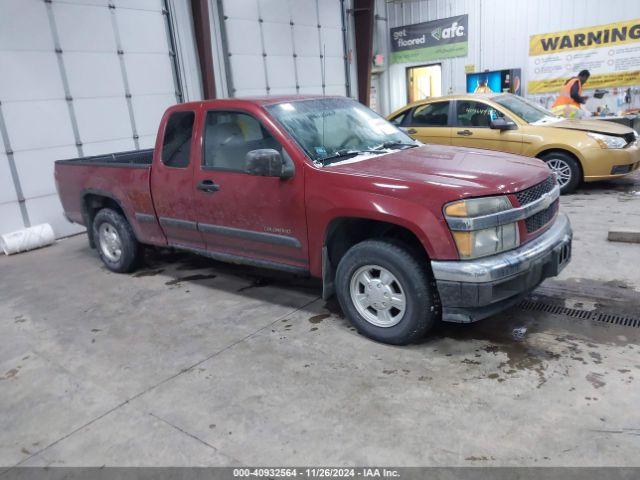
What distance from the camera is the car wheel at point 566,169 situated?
7.45 metres

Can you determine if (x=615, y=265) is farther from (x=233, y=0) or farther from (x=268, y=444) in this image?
(x=233, y=0)

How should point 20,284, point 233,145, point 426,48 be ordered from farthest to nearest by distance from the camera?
point 426,48, point 20,284, point 233,145

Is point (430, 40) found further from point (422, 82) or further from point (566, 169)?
point (566, 169)

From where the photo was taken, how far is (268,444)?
260 cm

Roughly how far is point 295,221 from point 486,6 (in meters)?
12.3

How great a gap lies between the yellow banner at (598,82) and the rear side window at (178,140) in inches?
438

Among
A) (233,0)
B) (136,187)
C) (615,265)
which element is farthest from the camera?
(233,0)

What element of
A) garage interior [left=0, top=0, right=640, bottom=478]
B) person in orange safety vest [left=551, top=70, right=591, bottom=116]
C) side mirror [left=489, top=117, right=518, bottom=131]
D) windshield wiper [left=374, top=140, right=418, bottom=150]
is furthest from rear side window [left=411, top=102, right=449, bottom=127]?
windshield wiper [left=374, top=140, right=418, bottom=150]

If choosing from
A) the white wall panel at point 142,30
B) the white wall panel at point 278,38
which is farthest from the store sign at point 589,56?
the white wall panel at point 142,30

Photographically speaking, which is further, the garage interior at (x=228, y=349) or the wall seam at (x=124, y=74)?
the wall seam at (x=124, y=74)

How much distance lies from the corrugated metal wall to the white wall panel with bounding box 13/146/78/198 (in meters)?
10.9

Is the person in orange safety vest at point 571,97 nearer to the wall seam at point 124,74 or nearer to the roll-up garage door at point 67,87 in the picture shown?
the roll-up garage door at point 67,87

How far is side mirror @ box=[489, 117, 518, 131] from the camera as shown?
24.6 feet

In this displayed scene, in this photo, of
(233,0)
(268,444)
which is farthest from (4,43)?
(268,444)
